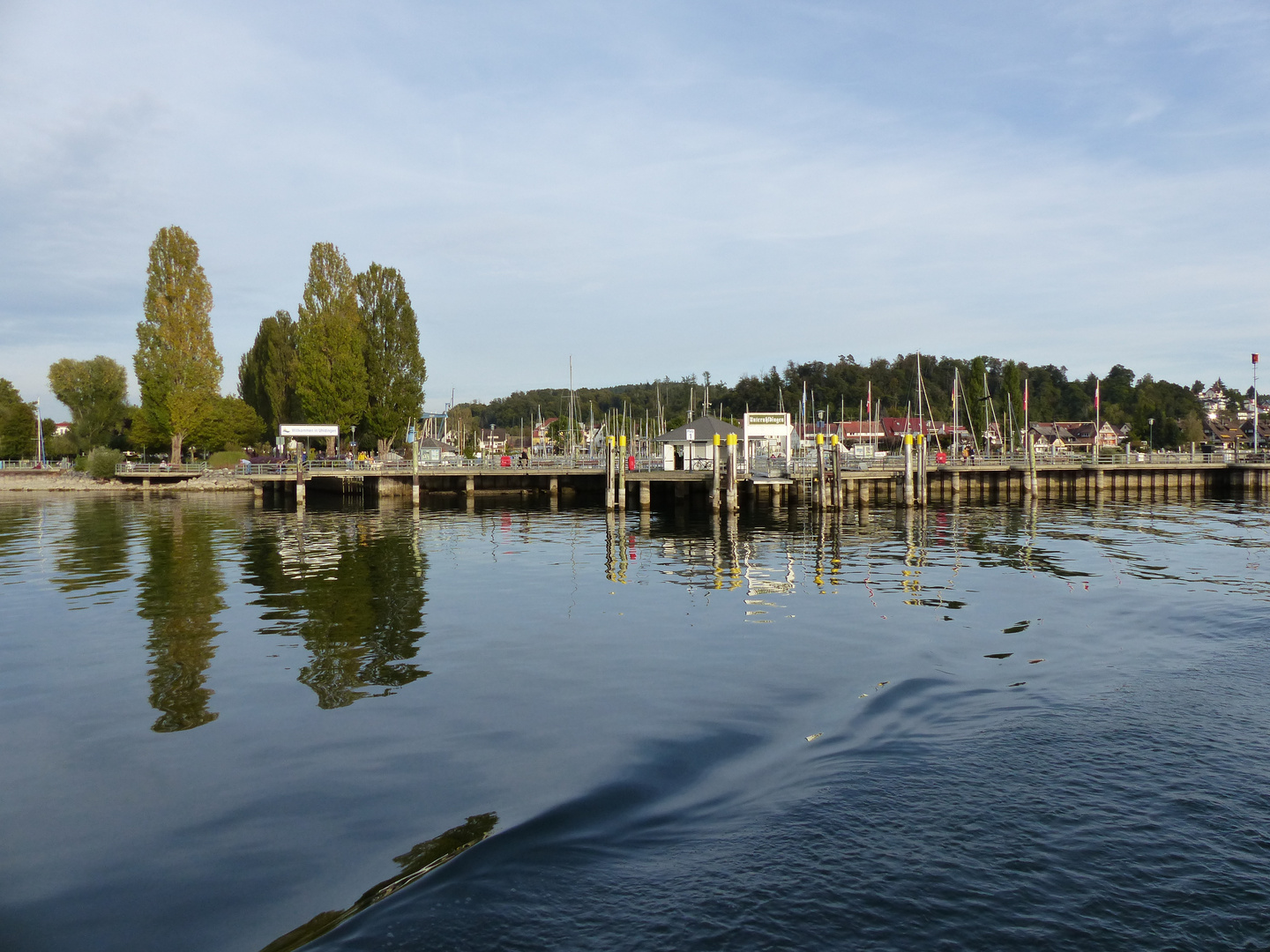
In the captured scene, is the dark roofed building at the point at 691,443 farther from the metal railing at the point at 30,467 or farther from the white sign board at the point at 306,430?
the metal railing at the point at 30,467

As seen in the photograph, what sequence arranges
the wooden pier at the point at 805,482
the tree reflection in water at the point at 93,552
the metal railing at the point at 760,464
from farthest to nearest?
the metal railing at the point at 760,464
the wooden pier at the point at 805,482
the tree reflection in water at the point at 93,552

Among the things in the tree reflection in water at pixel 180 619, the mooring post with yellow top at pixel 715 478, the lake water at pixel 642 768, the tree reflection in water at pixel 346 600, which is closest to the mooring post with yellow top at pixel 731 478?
the mooring post with yellow top at pixel 715 478

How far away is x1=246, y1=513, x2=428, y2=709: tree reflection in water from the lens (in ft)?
46.1

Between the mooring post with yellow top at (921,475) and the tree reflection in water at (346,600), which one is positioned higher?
the mooring post with yellow top at (921,475)

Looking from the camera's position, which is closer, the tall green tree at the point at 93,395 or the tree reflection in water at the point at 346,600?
the tree reflection in water at the point at 346,600

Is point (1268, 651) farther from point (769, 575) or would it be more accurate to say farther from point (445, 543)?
point (445, 543)

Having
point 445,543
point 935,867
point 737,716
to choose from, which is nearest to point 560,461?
point 445,543

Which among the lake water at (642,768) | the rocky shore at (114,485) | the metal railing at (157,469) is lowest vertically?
the lake water at (642,768)

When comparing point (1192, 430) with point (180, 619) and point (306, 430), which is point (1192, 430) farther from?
point (180, 619)

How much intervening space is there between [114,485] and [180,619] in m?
66.6

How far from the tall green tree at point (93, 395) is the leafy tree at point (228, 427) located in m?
19.8

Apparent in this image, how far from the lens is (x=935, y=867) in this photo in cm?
742

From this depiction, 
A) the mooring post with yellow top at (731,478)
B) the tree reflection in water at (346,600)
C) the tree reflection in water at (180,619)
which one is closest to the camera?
the tree reflection in water at (180,619)

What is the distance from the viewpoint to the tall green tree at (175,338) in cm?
7394
